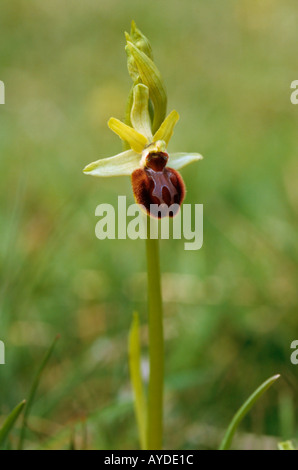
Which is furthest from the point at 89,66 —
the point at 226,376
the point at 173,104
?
the point at 226,376

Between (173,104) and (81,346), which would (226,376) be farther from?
(173,104)

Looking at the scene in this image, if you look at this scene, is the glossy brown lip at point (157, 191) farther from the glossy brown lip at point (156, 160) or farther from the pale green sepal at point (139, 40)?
the pale green sepal at point (139, 40)

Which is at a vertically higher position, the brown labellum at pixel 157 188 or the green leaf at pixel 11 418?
the brown labellum at pixel 157 188

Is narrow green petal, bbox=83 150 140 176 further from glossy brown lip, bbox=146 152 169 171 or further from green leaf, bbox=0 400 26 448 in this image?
green leaf, bbox=0 400 26 448

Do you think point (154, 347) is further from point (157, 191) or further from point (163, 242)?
point (163, 242)

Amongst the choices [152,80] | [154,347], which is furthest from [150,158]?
[154,347]

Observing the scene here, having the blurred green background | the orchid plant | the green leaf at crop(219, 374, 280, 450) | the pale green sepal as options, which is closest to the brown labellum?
the orchid plant

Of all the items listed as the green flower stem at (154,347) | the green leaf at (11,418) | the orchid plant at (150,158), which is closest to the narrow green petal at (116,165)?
the orchid plant at (150,158)
